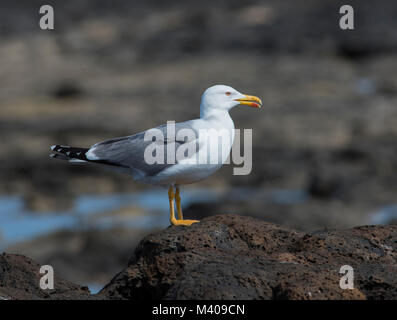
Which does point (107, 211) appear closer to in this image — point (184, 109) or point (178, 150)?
point (184, 109)

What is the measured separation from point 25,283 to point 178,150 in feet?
6.54

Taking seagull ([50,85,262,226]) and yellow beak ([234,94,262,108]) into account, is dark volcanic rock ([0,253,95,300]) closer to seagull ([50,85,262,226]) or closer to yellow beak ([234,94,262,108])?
seagull ([50,85,262,226])

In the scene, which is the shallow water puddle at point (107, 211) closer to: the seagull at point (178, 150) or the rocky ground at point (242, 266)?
the seagull at point (178, 150)

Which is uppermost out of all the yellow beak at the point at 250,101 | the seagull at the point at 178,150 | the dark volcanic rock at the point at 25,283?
the yellow beak at the point at 250,101

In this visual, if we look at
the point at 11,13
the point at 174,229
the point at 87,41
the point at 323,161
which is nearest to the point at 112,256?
the point at 323,161

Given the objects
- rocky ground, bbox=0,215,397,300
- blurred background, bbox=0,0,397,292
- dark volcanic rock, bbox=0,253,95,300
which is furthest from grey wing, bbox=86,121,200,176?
blurred background, bbox=0,0,397,292

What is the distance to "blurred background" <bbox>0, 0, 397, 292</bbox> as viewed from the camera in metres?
19.7

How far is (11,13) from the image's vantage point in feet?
155

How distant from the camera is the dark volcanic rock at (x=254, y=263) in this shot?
5.81m

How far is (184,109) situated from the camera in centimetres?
3036

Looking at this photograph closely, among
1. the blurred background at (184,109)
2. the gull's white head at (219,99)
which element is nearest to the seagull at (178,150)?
the gull's white head at (219,99)

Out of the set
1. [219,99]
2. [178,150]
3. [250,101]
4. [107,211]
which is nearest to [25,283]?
[178,150]

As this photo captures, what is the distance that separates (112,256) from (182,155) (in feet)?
33.2
